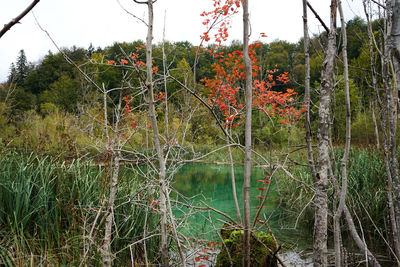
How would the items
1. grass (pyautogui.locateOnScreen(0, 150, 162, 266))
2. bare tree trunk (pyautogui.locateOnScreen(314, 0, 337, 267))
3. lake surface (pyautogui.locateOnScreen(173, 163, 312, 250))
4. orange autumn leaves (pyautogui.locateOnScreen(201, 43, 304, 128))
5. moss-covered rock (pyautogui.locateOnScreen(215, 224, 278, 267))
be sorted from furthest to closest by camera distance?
1. orange autumn leaves (pyautogui.locateOnScreen(201, 43, 304, 128))
2. lake surface (pyautogui.locateOnScreen(173, 163, 312, 250))
3. moss-covered rock (pyautogui.locateOnScreen(215, 224, 278, 267))
4. grass (pyautogui.locateOnScreen(0, 150, 162, 266))
5. bare tree trunk (pyautogui.locateOnScreen(314, 0, 337, 267))

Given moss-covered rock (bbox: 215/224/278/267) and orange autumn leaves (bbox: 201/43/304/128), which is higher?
orange autumn leaves (bbox: 201/43/304/128)

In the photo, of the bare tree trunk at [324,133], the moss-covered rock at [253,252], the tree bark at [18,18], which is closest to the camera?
the tree bark at [18,18]

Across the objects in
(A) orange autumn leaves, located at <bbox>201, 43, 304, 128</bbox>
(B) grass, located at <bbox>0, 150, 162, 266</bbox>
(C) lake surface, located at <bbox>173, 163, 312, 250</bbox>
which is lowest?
(C) lake surface, located at <bbox>173, 163, 312, 250</bbox>

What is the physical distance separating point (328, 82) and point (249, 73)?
0.45 metres

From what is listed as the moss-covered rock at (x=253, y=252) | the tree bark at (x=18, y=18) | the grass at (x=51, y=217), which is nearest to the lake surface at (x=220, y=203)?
the moss-covered rock at (x=253, y=252)

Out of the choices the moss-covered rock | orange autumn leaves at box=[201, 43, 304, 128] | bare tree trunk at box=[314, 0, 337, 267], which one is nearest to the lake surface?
the moss-covered rock

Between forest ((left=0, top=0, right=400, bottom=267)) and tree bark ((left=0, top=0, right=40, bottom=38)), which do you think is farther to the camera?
forest ((left=0, top=0, right=400, bottom=267))

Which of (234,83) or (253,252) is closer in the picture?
(253,252)

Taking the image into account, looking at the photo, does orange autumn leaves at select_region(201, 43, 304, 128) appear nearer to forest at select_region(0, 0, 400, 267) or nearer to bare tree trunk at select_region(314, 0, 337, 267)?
forest at select_region(0, 0, 400, 267)

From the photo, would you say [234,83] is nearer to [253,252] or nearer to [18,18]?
[253,252]

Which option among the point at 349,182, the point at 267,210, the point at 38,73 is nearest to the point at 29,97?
the point at 38,73

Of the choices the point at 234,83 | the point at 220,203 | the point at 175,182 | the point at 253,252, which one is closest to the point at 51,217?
the point at 175,182

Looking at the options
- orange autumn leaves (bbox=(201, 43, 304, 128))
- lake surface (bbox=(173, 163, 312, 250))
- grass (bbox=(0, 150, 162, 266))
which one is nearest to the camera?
grass (bbox=(0, 150, 162, 266))

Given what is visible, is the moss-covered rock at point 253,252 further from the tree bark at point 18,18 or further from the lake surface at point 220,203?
the tree bark at point 18,18
